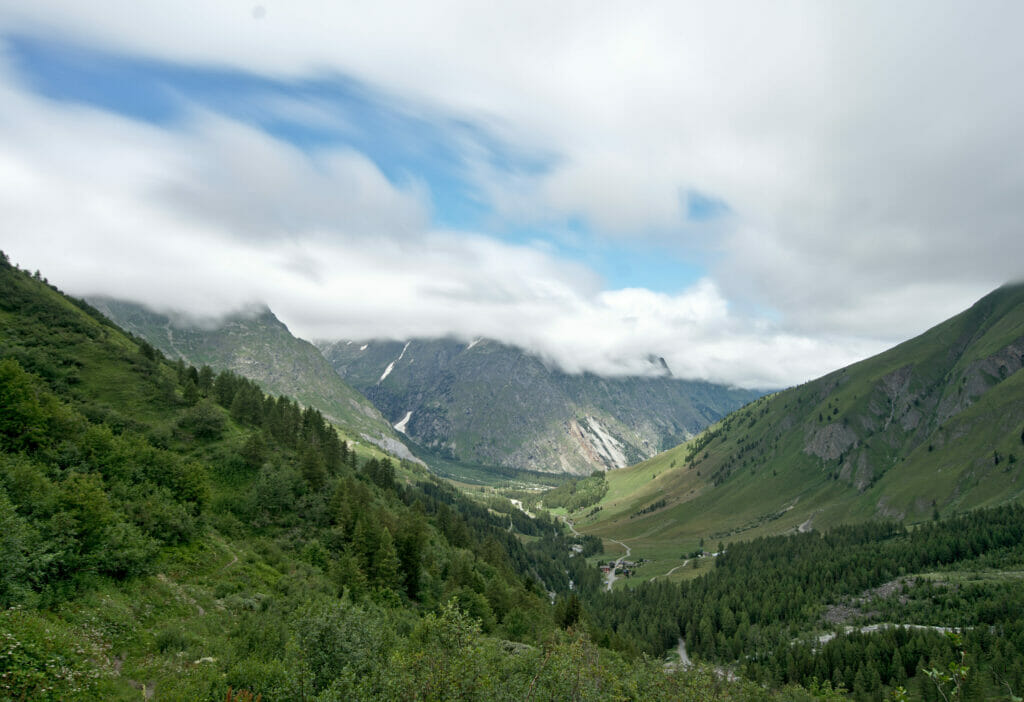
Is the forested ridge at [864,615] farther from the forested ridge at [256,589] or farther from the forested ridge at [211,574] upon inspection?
the forested ridge at [211,574]

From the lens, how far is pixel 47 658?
22.6m

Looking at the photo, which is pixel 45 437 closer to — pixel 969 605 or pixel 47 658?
pixel 47 658

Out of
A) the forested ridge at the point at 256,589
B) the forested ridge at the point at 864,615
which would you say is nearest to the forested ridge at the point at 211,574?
the forested ridge at the point at 256,589

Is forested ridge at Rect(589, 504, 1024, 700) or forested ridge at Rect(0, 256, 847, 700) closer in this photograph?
forested ridge at Rect(0, 256, 847, 700)

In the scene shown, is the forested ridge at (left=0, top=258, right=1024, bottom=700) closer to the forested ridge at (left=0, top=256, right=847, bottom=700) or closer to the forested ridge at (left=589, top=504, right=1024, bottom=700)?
the forested ridge at (left=0, top=256, right=847, bottom=700)

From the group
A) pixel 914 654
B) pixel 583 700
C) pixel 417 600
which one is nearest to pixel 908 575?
pixel 914 654

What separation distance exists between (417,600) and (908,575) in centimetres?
19370

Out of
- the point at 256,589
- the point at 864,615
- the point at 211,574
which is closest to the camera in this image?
the point at 211,574

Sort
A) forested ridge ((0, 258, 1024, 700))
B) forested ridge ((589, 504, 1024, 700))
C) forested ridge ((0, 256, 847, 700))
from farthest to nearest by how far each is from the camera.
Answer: forested ridge ((589, 504, 1024, 700)) → forested ridge ((0, 258, 1024, 700)) → forested ridge ((0, 256, 847, 700))

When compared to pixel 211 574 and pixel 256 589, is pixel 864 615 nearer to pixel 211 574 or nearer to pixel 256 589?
pixel 256 589

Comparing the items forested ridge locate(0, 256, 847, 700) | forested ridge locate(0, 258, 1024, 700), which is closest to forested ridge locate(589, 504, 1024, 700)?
forested ridge locate(0, 258, 1024, 700)

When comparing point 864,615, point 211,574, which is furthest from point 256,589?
point 864,615

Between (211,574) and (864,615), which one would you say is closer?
(211,574)

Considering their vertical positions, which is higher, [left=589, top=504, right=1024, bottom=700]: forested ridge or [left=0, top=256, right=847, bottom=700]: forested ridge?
[left=0, top=256, right=847, bottom=700]: forested ridge
